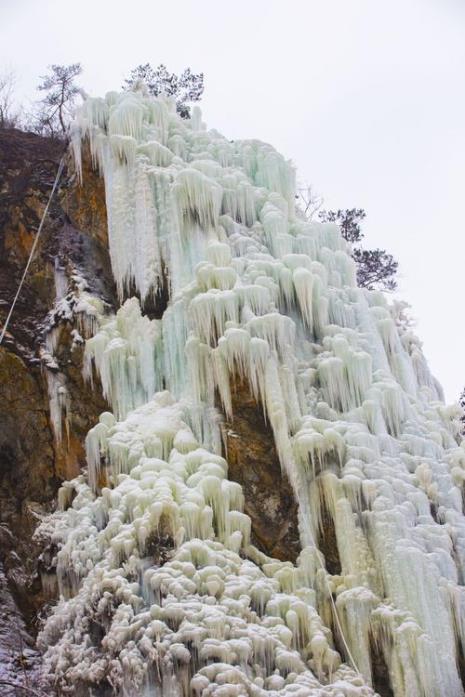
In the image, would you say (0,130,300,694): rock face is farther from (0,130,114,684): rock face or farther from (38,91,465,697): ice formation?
(38,91,465,697): ice formation

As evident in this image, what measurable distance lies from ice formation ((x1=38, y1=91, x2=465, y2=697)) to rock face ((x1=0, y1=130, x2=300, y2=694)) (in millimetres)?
277

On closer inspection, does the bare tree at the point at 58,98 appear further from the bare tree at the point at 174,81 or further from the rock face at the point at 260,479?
the rock face at the point at 260,479

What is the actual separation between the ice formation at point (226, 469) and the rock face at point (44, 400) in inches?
10.9

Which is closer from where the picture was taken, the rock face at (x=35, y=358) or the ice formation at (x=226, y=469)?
the ice formation at (x=226, y=469)

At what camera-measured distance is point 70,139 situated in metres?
12.8

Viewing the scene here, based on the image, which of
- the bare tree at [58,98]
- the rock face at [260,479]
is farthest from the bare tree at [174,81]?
the rock face at [260,479]

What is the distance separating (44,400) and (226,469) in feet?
10.1

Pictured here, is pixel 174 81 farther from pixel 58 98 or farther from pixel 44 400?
pixel 44 400

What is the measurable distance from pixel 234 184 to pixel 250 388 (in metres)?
3.89

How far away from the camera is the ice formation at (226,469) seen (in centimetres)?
795

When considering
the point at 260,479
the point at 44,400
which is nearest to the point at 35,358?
the point at 44,400

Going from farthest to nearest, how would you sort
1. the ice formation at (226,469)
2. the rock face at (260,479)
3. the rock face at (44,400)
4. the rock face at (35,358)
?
the rock face at (35,358) < the rock face at (44,400) < the rock face at (260,479) < the ice formation at (226,469)

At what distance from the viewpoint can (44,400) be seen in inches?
434

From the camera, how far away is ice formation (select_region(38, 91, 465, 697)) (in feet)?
26.1
